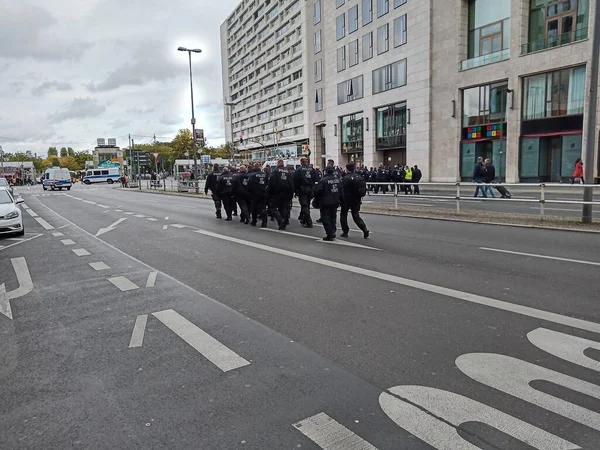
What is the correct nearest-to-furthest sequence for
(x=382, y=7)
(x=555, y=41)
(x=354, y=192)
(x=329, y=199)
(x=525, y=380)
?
(x=525, y=380) → (x=329, y=199) → (x=354, y=192) → (x=555, y=41) → (x=382, y=7)

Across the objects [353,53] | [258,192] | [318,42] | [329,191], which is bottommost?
[258,192]

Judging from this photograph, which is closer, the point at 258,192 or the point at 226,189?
the point at 258,192

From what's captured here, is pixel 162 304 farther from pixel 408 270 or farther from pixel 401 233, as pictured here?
pixel 401 233

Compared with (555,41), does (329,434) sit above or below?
below

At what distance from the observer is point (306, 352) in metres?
4.17

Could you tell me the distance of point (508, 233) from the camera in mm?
11086

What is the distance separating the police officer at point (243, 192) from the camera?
1420cm

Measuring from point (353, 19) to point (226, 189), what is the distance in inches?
1431

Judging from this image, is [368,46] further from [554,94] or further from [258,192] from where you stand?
[258,192]

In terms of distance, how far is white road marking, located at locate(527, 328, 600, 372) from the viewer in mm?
3817

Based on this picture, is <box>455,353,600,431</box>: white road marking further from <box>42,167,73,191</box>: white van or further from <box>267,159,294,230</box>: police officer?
<box>42,167,73,191</box>: white van

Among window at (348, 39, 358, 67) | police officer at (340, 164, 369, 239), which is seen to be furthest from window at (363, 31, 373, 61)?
police officer at (340, 164, 369, 239)

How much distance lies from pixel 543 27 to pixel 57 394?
33.5 metres

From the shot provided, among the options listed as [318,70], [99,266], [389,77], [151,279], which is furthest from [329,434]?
[318,70]
